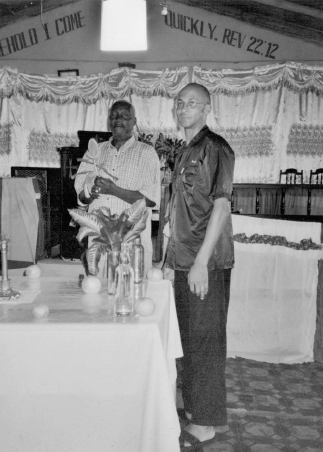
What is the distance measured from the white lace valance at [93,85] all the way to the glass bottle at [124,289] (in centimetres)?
625

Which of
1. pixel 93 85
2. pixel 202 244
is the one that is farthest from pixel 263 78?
pixel 202 244

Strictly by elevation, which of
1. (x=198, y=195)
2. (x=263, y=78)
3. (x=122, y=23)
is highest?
(x=263, y=78)

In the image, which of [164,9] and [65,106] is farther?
[65,106]

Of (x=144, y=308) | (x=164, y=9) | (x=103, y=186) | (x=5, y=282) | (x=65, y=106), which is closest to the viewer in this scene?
(x=144, y=308)

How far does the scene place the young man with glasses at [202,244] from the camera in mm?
2027

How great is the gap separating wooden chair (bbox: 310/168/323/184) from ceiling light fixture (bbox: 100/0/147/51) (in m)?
5.10

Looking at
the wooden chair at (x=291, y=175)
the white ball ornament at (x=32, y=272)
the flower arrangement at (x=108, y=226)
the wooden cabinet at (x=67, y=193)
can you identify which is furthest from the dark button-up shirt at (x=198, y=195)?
the wooden chair at (x=291, y=175)

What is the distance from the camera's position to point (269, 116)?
7504 millimetres

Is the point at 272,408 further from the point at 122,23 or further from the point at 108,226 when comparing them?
the point at 122,23

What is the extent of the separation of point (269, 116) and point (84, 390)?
6645mm

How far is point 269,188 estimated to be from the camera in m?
7.66

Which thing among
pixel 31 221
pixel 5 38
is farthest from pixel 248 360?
pixel 5 38

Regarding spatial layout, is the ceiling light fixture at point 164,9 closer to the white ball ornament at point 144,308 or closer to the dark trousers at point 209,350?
the dark trousers at point 209,350

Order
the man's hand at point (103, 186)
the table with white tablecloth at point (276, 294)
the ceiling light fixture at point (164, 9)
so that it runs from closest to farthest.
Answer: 1. the man's hand at point (103, 186)
2. the table with white tablecloth at point (276, 294)
3. the ceiling light fixture at point (164, 9)
